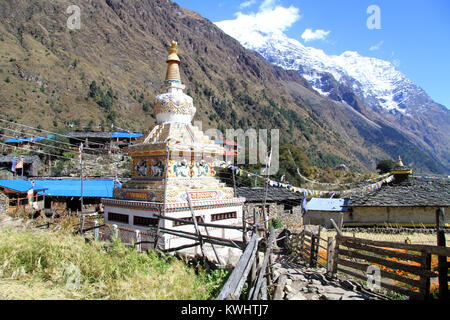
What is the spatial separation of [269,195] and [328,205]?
6138mm

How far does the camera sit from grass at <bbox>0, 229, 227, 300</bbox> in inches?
178

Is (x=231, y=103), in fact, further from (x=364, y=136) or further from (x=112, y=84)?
(x=364, y=136)

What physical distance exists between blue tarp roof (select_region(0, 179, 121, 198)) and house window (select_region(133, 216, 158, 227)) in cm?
1202

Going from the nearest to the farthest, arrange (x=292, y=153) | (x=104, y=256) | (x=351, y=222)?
(x=104, y=256), (x=351, y=222), (x=292, y=153)

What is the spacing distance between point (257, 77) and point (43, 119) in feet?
422

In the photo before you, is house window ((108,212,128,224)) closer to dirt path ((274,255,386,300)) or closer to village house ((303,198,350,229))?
dirt path ((274,255,386,300))

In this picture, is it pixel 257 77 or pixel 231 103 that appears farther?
pixel 257 77

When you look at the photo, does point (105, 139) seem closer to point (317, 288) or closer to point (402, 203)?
point (402, 203)

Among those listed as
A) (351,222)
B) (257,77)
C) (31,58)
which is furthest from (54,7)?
(351,222)

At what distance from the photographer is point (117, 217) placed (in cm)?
1359

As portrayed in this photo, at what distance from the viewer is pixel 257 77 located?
581 feet

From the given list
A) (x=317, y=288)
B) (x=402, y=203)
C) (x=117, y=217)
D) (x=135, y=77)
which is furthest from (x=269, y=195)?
(x=135, y=77)

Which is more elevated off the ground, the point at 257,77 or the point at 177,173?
the point at 257,77

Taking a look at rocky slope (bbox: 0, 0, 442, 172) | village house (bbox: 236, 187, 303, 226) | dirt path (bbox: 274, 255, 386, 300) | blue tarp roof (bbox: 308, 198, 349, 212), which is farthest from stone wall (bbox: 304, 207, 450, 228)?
rocky slope (bbox: 0, 0, 442, 172)
